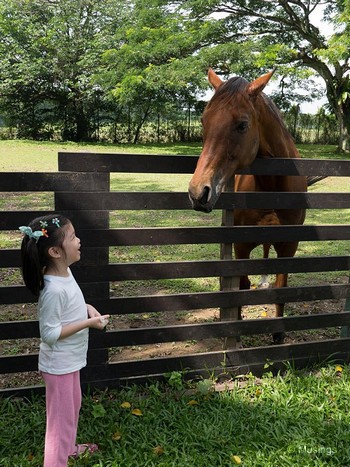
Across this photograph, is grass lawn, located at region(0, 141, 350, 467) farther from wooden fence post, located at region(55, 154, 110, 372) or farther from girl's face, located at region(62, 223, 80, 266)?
girl's face, located at region(62, 223, 80, 266)

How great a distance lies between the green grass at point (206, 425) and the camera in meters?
2.64

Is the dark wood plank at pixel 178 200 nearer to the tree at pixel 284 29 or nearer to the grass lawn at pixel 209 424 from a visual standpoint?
the grass lawn at pixel 209 424

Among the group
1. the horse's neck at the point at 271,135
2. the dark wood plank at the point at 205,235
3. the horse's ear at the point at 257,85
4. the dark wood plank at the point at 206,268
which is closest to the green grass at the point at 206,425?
the dark wood plank at the point at 206,268

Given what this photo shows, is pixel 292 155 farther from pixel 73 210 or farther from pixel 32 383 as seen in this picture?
pixel 32 383

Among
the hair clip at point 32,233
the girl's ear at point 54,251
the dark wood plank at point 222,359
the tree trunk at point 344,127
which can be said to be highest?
the tree trunk at point 344,127

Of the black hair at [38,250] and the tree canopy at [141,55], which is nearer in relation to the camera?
the black hair at [38,250]

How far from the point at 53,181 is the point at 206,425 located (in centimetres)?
192

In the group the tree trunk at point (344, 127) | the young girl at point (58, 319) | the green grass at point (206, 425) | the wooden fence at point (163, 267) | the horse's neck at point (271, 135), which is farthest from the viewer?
the tree trunk at point (344, 127)

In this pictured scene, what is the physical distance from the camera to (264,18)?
21438mm

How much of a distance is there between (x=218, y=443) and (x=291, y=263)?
154 cm

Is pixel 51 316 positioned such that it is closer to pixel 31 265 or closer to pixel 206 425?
pixel 31 265

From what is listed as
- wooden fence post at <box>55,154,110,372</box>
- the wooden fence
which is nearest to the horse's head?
the wooden fence

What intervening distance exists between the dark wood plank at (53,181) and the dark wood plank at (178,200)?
2.1 inches

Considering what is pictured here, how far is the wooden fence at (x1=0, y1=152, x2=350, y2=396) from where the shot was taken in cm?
299
